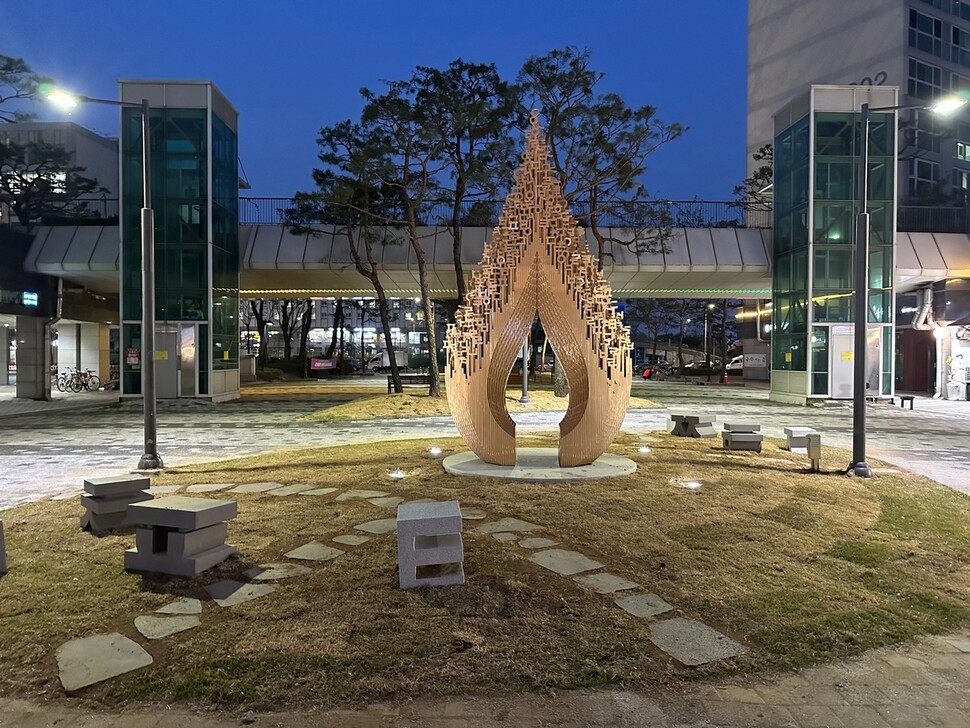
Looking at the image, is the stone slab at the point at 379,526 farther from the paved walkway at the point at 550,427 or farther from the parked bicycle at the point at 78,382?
the parked bicycle at the point at 78,382

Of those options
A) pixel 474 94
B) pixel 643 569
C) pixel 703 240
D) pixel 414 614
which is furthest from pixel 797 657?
pixel 703 240

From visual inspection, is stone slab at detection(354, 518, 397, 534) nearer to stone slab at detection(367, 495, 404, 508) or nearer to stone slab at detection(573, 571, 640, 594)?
stone slab at detection(367, 495, 404, 508)

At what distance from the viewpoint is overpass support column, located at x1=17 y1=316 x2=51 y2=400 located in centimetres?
2878

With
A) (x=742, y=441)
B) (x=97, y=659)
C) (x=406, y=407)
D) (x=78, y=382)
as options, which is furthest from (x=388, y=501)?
(x=78, y=382)

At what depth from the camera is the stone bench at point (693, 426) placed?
14781 mm

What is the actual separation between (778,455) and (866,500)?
3707mm

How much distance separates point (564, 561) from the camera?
602cm

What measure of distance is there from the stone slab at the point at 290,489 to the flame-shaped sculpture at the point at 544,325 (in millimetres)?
2659

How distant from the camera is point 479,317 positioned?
1024 centimetres

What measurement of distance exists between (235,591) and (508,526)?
2945mm

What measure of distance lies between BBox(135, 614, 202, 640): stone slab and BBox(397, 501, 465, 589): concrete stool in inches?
62.8

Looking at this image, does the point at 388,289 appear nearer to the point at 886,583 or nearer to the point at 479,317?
the point at 479,317

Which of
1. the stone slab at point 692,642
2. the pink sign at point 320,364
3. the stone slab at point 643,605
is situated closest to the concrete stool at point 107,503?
the stone slab at point 643,605

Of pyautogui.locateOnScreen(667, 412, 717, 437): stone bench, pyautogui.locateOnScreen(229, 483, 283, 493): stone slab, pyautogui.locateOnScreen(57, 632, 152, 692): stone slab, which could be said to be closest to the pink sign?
pyautogui.locateOnScreen(667, 412, 717, 437): stone bench
